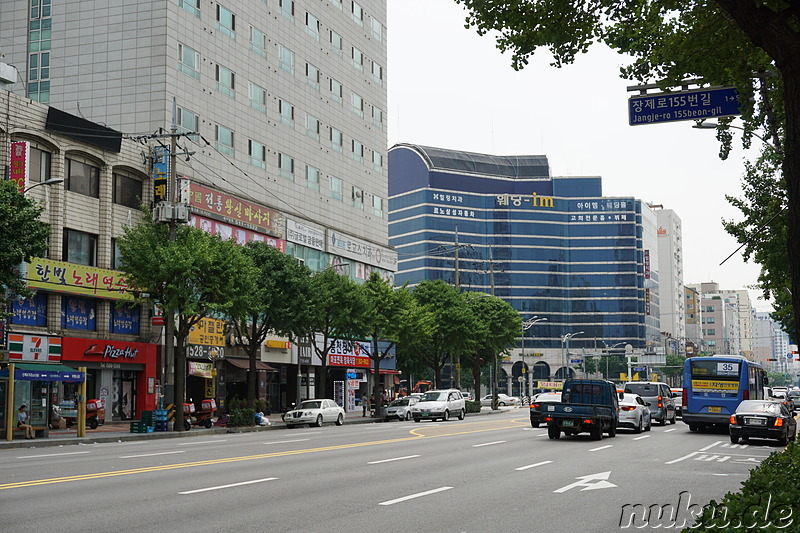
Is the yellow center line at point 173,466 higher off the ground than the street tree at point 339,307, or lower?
lower

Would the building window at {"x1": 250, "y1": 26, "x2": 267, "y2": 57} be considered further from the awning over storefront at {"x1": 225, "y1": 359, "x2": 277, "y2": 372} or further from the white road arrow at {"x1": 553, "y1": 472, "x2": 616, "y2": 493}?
the white road arrow at {"x1": 553, "y1": 472, "x2": 616, "y2": 493}

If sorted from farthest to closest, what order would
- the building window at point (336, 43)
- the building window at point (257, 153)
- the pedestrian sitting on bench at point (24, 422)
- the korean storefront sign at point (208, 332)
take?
the building window at point (336, 43) → the building window at point (257, 153) → the korean storefront sign at point (208, 332) → the pedestrian sitting on bench at point (24, 422)

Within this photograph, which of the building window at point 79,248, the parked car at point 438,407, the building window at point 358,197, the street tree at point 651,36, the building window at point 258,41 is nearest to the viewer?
the street tree at point 651,36

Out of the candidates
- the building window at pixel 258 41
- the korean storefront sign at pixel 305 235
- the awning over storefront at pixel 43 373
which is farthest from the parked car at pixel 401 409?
the building window at pixel 258 41

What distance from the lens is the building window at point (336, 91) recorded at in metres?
64.8

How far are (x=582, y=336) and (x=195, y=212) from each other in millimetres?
119801

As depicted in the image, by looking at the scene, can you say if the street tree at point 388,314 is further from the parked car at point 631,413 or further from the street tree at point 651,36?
the street tree at point 651,36

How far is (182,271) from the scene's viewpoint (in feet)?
112

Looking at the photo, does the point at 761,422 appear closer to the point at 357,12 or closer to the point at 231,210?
the point at 231,210

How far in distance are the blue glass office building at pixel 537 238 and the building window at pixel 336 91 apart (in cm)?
8081

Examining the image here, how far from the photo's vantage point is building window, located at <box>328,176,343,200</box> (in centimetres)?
6328

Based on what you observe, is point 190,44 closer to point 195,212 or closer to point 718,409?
point 195,212

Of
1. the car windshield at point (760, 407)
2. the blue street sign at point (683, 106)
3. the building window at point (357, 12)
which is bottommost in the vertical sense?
the car windshield at point (760, 407)

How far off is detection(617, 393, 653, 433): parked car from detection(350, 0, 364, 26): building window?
1765 inches
